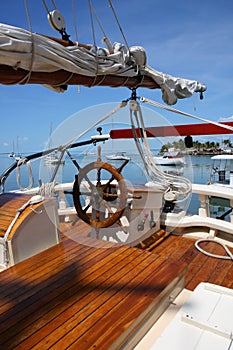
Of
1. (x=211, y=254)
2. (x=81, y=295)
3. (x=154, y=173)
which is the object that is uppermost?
(x=154, y=173)

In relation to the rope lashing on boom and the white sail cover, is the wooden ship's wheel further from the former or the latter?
the white sail cover

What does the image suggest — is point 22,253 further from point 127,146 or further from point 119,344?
point 127,146

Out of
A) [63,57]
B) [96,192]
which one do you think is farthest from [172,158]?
[63,57]

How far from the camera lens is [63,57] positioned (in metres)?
1.15

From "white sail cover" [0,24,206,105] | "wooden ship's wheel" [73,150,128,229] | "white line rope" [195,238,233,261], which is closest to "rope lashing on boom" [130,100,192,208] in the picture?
"wooden ship's wheel" [73,150,128,229]

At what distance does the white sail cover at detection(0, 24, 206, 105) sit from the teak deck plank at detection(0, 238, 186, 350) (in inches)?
44.4

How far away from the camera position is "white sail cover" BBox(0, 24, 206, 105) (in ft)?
3.15

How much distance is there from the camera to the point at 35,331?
1.20 metres

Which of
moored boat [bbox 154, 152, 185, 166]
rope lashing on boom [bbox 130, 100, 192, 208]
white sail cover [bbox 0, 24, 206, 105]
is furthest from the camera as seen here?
moored boat [bbox 154, 152, 185, 166]

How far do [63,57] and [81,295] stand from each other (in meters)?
1.21

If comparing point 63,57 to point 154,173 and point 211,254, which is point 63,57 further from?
point 211,254

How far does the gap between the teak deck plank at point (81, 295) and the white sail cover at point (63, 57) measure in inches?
44.4

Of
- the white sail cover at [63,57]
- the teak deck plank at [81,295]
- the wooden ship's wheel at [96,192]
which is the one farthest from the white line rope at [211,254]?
the white sail cover at [63,57]

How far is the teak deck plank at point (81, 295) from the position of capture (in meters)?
1.17
